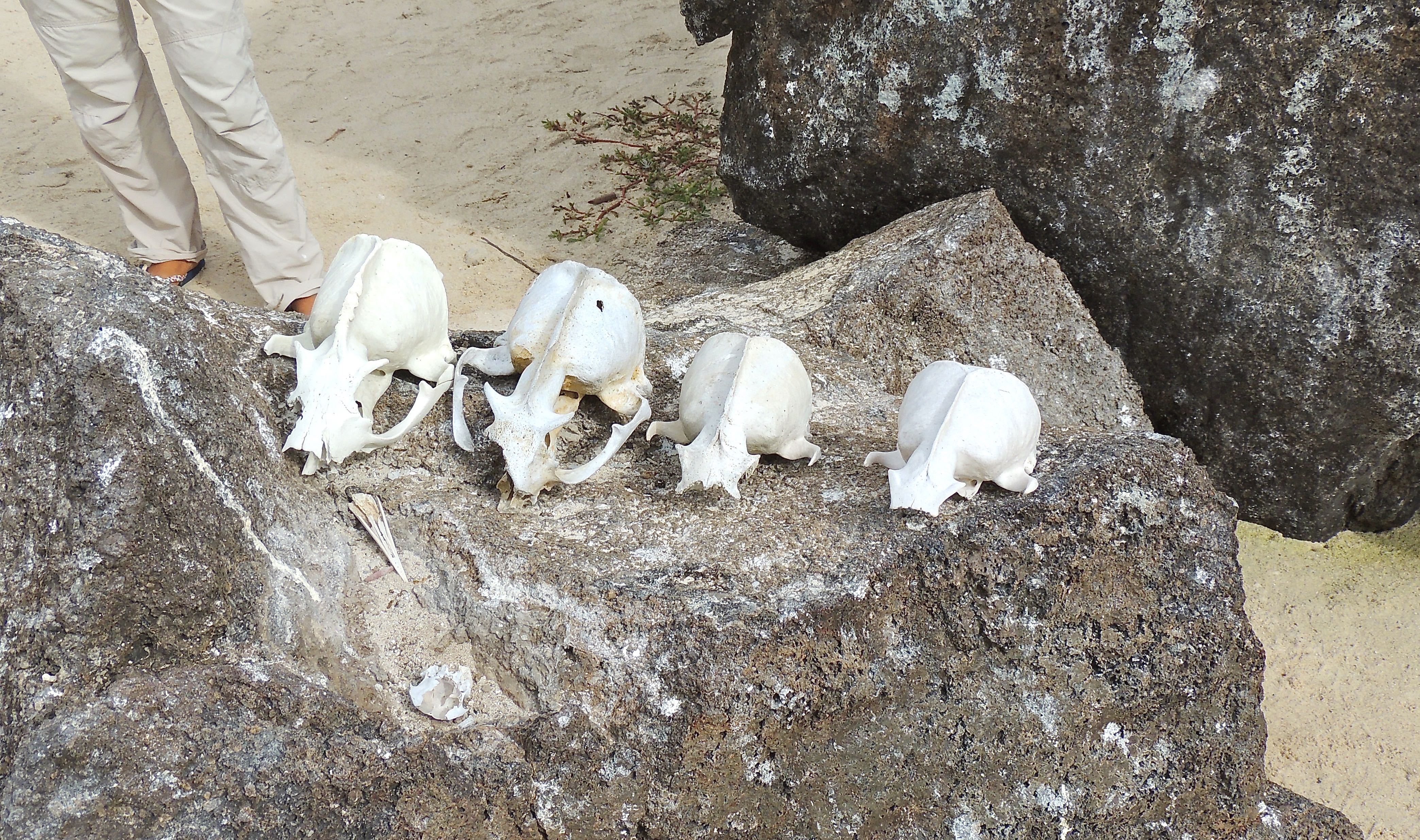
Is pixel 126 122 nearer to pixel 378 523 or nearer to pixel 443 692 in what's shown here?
pixel 378 523

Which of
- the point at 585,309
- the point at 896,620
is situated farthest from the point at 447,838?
the point at 585,309

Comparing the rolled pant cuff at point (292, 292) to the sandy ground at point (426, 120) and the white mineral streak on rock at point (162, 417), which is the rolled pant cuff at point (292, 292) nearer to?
the sandy ground at point (426, 120)

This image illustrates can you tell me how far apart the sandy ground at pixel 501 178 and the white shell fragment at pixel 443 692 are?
7.58 ft

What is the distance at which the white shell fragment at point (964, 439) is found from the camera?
184cm

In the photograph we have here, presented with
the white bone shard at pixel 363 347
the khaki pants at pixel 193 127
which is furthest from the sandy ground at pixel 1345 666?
the khaki pants at pixel 193 127

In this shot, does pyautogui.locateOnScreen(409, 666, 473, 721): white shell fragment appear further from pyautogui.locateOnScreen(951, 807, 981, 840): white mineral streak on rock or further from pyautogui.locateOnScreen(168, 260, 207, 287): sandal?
pyautogui.locateOnScreen(168, 260, 207, 287): sandal

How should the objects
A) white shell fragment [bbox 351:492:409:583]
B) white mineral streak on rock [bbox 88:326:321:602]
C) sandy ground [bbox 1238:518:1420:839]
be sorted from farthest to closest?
sandy ground [bbox 1238:518:1420:839] → white shell fragment [bbox 351:492:409:583] → white mineral streak on rock [bbox 88:326:321:602]

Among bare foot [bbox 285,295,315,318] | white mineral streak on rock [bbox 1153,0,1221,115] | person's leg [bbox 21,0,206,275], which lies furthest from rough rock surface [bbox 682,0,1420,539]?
person's leg [bbox 21,0,206,275]

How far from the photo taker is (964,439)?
1840 millimetres

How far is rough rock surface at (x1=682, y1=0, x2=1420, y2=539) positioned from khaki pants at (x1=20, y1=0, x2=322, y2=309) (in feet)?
5.87

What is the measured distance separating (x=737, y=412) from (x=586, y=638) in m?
0.50

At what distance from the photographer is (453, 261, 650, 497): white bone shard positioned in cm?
199

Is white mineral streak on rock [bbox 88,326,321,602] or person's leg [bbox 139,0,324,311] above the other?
white mineral streak on rock [bbox 88,326,321,602]

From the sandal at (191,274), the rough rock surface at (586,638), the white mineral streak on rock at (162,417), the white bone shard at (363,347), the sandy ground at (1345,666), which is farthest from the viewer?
the sandal at (191,274)
